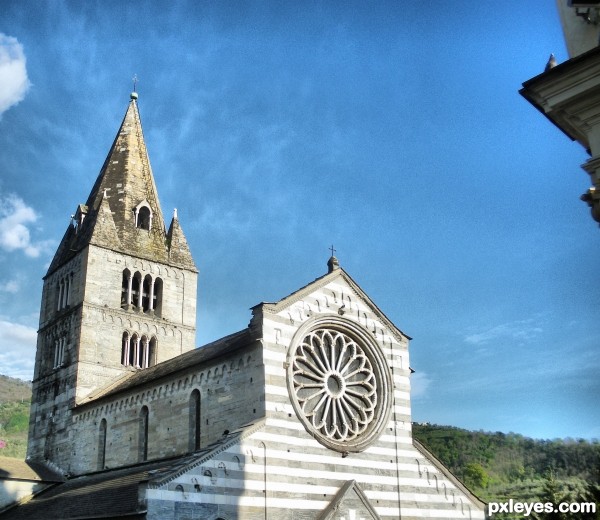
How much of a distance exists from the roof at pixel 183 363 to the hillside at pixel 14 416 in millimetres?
61142

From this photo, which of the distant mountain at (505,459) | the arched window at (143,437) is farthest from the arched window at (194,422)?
the distant mountain at (505,459)

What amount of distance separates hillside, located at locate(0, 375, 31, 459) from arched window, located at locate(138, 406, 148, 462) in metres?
66.1

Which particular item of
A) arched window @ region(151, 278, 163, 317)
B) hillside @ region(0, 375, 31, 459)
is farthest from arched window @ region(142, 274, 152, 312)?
hillside @ region(0, 375, 31, 459)

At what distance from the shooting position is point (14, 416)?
114250 mm

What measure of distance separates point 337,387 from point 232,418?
4142 mm

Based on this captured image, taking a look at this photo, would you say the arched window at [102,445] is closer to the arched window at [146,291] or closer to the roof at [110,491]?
the roof at [110,491]

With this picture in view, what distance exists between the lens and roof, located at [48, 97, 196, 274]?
3925 centimetres

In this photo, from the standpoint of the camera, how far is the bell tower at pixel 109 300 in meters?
36.2

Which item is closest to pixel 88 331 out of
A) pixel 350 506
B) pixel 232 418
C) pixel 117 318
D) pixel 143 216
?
pixel 117 318

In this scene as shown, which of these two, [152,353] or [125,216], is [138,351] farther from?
[125,216]

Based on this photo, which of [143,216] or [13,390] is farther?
[13,390]

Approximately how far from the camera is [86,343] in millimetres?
36062

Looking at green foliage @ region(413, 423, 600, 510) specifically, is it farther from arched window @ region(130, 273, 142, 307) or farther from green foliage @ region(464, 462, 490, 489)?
arched window @ region(130, 273, 142, 307)

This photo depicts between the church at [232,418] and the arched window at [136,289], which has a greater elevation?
the arched window at [136,289]
